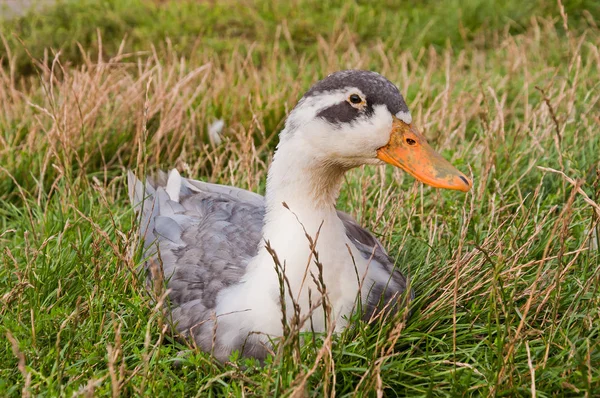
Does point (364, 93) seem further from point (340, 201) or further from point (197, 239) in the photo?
point (340, 201)

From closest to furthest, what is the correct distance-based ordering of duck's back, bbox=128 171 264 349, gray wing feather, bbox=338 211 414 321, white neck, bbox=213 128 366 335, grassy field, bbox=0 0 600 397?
1. grassy field, bbox=0 0 600 397
2. white neck, bbox=213 128 366 335
3. gray wing feather, bbox=338 211 414 321
4. duck's back, bbox=128 171 264 349

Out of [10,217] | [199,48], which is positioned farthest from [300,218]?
[199,48]

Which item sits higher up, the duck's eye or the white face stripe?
the duck's eye

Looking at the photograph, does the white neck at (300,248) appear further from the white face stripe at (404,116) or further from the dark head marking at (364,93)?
the white face stripe at (404,116)

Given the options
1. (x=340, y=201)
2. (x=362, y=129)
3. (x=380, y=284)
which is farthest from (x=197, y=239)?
(x=340, y=201)

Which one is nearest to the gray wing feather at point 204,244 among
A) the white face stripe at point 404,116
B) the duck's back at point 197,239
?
the duck's back at point 197,239

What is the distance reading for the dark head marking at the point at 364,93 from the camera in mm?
2457

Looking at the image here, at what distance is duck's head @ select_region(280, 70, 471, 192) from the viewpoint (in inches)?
97.2

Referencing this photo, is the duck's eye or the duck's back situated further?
the duck's back

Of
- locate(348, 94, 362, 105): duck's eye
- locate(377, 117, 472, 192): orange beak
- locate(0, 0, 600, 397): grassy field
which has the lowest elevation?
locate(0, 0, 600, 397): grassy field

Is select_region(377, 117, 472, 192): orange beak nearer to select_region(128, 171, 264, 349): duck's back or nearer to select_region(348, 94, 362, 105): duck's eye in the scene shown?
select_region(348, 94, 362, 105): duck's eye

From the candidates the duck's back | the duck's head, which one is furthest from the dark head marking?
the duck's back

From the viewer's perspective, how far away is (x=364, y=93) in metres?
2.45

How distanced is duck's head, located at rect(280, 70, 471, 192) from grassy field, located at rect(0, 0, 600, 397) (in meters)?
0.30
